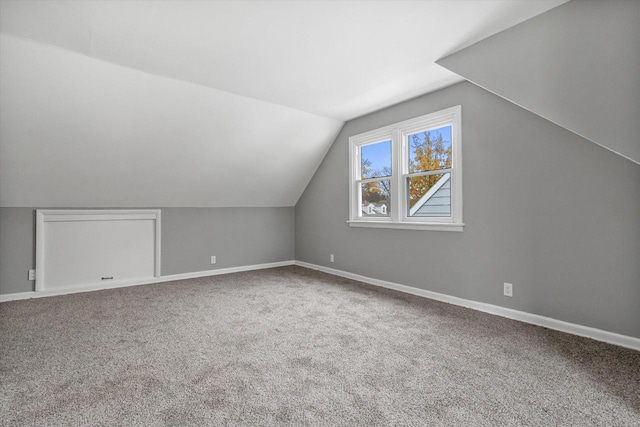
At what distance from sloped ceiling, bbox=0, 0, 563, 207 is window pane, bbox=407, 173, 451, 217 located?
3.26 ft

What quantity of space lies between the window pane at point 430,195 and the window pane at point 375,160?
0.46 metres

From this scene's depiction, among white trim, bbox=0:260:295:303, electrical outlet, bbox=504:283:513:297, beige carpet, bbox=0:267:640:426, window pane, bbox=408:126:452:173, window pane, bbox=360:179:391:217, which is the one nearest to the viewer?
beige carpet, bbox=0:267:640:426

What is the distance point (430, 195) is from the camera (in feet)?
12.1

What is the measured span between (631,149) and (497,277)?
1.48 meters

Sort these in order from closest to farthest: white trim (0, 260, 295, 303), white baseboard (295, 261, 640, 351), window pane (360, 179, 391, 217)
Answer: white baseboard (295, 261, 640, 351), white trim (0, 260, 295, 303), window pane (360, 179, 391, 217)

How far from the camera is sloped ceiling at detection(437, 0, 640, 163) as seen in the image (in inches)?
74.8

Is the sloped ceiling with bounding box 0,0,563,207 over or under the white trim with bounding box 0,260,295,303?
over

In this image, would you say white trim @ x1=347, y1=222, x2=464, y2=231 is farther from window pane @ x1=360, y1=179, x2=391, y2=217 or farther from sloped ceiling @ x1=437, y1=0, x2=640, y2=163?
sloped ceiling @ x1=437, y1=0, x2=640, y2=163

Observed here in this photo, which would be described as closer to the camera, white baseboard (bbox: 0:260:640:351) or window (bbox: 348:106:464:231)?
white baseboard (bbox: 0:260:640:351)

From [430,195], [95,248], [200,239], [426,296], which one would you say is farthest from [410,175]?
[95,248]

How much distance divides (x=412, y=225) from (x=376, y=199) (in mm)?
781

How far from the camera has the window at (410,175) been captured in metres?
3.42

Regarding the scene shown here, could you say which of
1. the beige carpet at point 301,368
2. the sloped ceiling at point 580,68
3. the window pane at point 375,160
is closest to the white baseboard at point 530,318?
the beige carpet at point 301,368

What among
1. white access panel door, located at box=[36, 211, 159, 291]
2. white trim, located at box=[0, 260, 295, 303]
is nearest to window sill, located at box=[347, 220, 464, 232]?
white trim, located at box=[0, 260, 295, 303]
